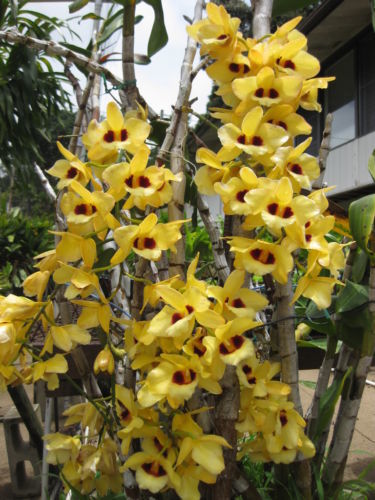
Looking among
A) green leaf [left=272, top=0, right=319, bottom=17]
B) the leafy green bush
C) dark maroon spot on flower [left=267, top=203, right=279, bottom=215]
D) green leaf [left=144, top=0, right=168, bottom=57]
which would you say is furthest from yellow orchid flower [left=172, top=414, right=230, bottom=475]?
the leafy green bush

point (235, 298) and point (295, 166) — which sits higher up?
point (295, 166)

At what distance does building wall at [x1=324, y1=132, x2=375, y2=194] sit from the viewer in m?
5.92

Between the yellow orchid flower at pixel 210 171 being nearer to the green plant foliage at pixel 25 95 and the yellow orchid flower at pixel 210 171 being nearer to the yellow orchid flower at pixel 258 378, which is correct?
the yellow orchid flower at pixel 258 378

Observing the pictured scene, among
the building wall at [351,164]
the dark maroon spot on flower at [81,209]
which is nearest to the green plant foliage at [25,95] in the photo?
the dark maroon spot on flower at [81,209]

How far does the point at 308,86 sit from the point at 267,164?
15 centimetres

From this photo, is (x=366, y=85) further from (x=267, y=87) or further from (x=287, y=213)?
(x=287, y=213)

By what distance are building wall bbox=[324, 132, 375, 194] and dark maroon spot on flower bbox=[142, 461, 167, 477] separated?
18.3 feet

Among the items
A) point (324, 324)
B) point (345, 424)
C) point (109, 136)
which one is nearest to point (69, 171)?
point (109, 136)

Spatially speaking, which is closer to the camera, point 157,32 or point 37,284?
point 37,284

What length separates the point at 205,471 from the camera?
27.1 inches

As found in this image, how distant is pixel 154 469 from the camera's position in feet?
2.31

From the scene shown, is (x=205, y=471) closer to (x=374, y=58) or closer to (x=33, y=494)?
(x=33, y=494)

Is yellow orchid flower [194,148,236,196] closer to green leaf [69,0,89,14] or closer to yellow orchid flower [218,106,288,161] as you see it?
yellow orchid flower [218,106,288,161]

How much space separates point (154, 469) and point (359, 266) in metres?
0.54
